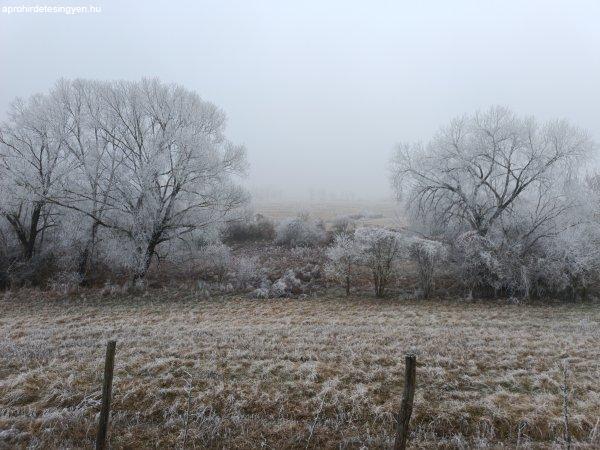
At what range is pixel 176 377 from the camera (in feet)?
23.9

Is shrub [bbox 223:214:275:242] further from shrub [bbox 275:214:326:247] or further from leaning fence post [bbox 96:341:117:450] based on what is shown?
leaning fence post [bbox 96:341:117:450]

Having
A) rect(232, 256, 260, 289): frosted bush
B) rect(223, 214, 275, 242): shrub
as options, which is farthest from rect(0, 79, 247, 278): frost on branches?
rect(223, 214, 275, 242): shrub

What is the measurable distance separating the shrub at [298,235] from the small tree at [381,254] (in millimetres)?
11271

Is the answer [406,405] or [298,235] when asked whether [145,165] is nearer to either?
[298,235]

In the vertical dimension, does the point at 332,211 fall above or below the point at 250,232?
above

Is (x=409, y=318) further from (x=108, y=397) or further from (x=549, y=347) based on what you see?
(x=108, y=397)

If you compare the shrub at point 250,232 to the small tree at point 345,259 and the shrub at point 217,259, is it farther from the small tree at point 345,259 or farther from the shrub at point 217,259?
the small tree at point 345,259

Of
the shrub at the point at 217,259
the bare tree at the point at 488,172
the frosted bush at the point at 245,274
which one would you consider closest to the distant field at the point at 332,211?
the bare tree at the point at 488,172

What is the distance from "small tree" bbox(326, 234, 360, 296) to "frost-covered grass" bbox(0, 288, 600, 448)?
5589mm

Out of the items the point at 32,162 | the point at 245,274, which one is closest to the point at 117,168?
the point at 32,162

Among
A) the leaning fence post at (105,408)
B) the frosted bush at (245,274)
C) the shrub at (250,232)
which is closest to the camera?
the leaning fence post at (105,408)

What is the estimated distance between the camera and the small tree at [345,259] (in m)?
18.0

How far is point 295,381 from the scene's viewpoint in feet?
23.1

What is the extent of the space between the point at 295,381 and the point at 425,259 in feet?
40.3
